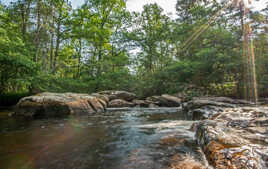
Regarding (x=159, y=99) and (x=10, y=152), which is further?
(x=159, y=99)

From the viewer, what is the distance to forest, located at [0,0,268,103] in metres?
10.8

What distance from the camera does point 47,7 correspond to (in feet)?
46.5

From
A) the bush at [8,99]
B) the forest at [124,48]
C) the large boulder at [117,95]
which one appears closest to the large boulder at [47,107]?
the forest at [124,48]

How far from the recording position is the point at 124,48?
70.8 ft

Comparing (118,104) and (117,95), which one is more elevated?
(117,95)

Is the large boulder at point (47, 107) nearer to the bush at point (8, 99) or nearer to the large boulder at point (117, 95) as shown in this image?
the bush at point (8, 99)

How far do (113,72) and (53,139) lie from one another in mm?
13270

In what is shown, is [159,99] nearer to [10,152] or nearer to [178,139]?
[178,139]

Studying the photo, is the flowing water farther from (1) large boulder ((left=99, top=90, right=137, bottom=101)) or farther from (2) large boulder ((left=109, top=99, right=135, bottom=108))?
(1) large boulder ((left=99, top=90, right=137, bottom=101))

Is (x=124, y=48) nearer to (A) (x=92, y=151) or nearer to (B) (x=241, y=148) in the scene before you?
(A) (x=92, y=151)

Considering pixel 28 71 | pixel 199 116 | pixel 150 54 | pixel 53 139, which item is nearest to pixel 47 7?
A: pixel 28 71

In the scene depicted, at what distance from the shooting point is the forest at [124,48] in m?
10.8

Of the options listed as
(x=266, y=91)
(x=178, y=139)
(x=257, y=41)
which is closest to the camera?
(x=178, y=139)

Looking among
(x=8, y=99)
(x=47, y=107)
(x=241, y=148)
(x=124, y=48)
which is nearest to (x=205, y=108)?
(x=241, y=148)
